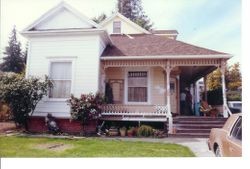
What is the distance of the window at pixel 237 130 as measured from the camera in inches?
208

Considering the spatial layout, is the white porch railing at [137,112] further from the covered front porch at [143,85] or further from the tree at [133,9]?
the tree at [133,9]

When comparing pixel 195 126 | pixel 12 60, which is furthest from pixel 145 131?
pixel 12 60

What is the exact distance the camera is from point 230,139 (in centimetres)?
544

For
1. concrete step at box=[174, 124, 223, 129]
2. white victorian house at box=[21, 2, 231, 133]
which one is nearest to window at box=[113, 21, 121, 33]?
white victorian house at box=[21, 2, 231, 133]

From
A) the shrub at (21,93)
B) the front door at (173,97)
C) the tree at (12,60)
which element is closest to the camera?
the shrub at (21,93)

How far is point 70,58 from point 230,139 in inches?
342

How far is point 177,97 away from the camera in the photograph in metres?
15.2

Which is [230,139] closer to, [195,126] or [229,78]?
[195,126]

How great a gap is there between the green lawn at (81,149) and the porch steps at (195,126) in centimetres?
255

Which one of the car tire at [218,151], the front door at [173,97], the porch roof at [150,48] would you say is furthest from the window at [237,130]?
the front door at [173,97]

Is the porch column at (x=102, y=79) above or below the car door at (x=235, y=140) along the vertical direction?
above
